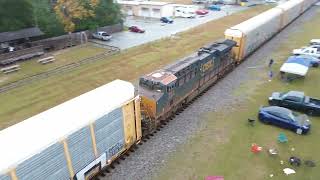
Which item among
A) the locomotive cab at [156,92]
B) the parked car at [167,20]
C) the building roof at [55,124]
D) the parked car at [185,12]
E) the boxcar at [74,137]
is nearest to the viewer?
the building roof at [55,124]

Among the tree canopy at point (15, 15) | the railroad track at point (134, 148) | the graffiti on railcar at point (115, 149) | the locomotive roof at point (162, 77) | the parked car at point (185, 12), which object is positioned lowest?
the railroad track at point (134, 148)

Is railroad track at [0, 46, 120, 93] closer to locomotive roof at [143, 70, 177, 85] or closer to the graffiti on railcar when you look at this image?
locomotive roof at [143, 70, 177, 85]

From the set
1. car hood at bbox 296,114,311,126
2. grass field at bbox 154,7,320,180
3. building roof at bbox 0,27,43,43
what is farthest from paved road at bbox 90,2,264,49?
car hood at bbox 296,114,311,126

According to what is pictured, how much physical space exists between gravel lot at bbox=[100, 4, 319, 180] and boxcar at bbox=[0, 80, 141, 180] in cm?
107

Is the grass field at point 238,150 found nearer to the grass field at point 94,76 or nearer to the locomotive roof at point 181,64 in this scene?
the locomotive roof at point 181,64

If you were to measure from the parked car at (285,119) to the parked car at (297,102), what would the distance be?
150 cm

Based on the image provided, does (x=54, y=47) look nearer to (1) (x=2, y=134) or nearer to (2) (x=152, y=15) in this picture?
(2) (x=152, y=15)

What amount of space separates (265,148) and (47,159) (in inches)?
551

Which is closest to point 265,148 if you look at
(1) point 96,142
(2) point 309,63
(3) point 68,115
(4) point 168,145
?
(4) point 168,145

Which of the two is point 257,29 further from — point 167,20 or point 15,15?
point 15,15

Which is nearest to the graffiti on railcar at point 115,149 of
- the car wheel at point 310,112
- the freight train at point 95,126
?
the freight train at point 95,126

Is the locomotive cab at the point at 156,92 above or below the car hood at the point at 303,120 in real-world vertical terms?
above

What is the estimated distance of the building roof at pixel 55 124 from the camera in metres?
12.0

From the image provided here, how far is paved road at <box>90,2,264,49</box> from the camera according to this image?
158 feet
